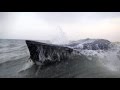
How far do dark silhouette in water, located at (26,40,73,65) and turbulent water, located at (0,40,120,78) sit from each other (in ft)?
0.28

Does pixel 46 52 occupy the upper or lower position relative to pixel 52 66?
upper

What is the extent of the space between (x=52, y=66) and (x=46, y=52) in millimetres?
264

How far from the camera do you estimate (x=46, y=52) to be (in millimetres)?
3254

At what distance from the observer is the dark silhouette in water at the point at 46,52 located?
3.20 meters

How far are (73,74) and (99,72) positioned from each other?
444 millimetres

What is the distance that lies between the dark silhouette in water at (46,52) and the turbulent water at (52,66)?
9 centimetres

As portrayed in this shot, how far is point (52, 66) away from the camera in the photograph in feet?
10.5

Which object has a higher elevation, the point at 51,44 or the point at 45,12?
the point at 45,12

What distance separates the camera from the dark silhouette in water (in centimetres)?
320

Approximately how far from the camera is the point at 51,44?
10.7 feet
